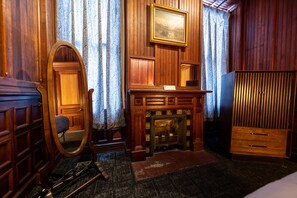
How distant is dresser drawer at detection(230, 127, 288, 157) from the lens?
6.72ft

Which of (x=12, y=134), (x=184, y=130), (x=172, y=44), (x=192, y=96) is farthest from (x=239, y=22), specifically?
(x=12, y=134)

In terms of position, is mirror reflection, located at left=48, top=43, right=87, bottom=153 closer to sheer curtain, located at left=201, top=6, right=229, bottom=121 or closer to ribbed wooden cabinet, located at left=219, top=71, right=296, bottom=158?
ribbed wooden cabinet, located at left=219, top=71, right=296, bottom=158

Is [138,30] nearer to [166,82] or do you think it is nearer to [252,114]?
[166,82]

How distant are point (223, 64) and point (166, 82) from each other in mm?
1723

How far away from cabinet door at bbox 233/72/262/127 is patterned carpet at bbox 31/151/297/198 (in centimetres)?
67

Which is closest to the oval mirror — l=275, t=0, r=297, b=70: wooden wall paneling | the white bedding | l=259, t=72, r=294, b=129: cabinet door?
the white bedding

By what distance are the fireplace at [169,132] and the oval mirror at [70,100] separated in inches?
46.7

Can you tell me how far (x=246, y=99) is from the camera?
2166 mm

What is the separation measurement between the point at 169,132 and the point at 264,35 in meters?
2.82

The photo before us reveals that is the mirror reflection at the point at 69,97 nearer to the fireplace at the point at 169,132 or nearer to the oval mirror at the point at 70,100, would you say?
the oval mirror at the point at 70,100

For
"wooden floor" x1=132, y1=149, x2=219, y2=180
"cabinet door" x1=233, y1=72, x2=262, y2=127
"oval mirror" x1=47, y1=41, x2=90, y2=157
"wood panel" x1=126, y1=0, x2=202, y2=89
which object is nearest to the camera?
"oval mirror" x1=47, y1=41, x2=90, y2=157

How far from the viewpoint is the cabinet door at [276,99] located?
203 cm

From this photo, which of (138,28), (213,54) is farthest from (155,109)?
(213,54)

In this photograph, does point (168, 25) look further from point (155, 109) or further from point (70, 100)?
point (70, 100)
